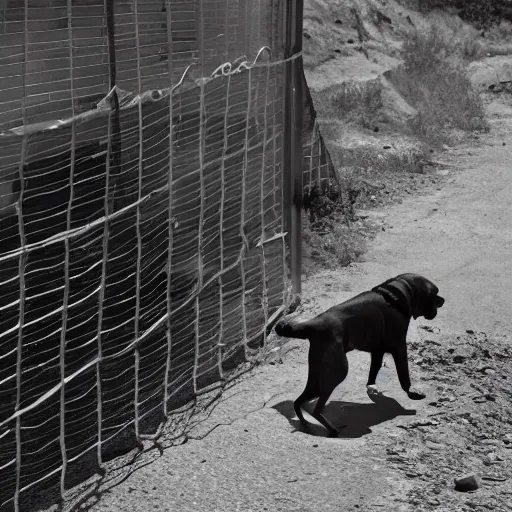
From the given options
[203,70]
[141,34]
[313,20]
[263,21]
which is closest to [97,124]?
[141,34]

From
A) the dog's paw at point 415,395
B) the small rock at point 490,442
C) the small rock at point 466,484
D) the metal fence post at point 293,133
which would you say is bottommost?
the small rock at point 490,442

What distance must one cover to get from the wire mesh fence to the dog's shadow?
61 centimetres

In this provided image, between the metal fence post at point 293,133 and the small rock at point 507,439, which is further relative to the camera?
the metal fence post at point 293,133

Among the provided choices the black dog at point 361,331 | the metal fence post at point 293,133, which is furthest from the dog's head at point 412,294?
the metal fence post at point 293,133

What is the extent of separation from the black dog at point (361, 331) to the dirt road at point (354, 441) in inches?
7.9

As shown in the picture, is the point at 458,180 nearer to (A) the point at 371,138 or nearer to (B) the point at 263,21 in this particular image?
(A) the point at 371,138

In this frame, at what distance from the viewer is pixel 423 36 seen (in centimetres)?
1620

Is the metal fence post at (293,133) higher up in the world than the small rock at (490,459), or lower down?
higher up

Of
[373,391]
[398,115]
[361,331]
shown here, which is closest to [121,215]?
[361,331]

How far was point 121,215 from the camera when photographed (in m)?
5.20

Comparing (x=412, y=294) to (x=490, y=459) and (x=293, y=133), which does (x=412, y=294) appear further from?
(x=293, y=133)

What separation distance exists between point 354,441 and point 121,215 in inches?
63.9

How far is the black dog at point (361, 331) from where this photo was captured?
567 centimetres

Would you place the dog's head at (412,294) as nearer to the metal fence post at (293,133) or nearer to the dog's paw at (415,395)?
the dog's paw at (415,395)
